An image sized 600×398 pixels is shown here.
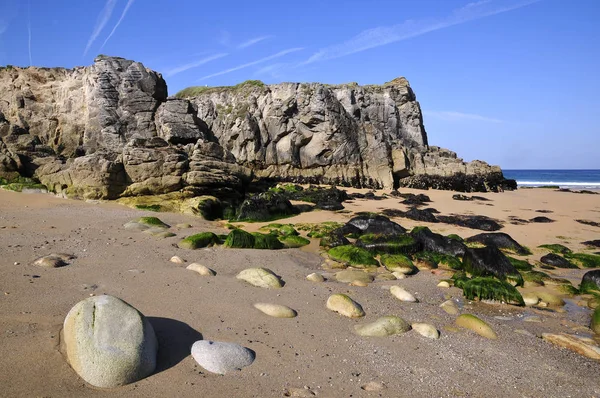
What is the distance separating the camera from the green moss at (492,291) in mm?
6168

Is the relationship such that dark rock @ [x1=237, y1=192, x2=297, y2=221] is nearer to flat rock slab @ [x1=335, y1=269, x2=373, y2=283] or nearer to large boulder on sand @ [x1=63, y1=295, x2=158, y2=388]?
flat rock slab @ [x1=335, y1=269, x2=373, y2=283]

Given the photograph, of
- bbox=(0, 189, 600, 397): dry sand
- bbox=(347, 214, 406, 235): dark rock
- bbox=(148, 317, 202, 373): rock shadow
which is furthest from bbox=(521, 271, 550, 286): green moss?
bbox=(148, 317, 202, 373): rock shadow

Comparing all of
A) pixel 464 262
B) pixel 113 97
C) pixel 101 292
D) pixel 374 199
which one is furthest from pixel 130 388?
pixel 113 97

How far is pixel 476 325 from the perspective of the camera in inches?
193

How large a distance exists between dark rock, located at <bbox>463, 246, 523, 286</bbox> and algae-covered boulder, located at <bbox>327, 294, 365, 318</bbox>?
378cm

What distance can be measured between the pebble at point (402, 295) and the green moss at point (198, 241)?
4.41m

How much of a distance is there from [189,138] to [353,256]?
51.0 feet

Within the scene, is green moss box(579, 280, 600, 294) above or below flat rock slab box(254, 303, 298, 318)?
below

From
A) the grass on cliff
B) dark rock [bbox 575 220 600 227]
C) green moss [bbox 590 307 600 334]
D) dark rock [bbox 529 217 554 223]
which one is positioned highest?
the grass on cliff

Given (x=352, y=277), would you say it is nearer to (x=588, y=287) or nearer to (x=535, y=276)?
(x=535, y=276)

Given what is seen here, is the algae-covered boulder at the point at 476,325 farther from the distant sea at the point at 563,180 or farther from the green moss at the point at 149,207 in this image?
the distant sea at the point at 563,180

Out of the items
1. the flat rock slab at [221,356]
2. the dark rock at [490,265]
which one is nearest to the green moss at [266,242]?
the dark rock at [490,265]

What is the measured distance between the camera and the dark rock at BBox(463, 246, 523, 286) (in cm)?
733

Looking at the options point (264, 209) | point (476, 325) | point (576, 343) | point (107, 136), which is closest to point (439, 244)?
point (476, 325)
